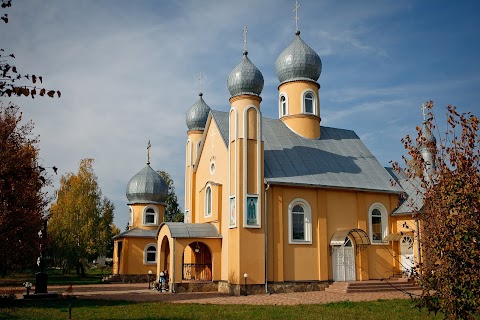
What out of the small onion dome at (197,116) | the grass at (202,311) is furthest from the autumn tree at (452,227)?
the small onion dome at (197,116)

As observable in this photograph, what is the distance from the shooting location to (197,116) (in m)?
27.6

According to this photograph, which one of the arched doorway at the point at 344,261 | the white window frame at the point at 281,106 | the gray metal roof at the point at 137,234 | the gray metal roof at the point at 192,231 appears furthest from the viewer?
the gray metal roof at the point at 137,234

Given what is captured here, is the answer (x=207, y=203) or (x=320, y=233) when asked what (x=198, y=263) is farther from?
(x=320, y=233)

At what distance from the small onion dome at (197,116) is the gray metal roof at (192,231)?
7.52 m

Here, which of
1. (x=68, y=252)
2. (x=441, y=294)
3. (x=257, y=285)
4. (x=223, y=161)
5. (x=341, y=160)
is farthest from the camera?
(x=68, y=252)

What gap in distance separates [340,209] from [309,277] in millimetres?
3653

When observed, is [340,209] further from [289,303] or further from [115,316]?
[115,316]

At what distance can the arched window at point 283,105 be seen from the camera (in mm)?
25875

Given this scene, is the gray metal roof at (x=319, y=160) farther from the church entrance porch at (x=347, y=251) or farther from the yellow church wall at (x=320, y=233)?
the church entrance porch at (x=347, y=251)

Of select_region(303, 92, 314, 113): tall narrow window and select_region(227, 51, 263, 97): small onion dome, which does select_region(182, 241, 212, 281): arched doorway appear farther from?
select_region(303, 92, 314, 113): tall narrow window

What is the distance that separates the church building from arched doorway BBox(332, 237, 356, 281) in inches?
1.8

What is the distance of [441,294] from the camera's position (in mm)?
6941

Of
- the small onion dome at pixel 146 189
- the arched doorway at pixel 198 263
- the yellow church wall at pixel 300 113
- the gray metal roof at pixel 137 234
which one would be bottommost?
the arched doorway at pixel 198 263

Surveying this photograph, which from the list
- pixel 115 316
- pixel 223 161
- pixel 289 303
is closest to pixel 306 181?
pixel 223 161
